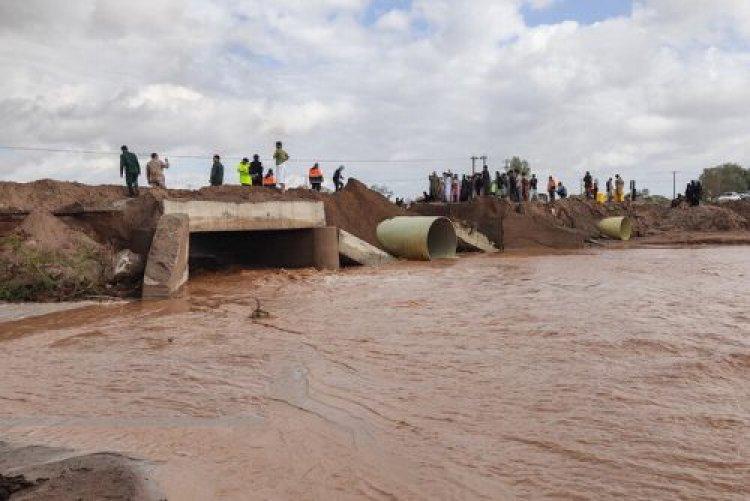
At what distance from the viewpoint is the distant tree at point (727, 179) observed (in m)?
62.3

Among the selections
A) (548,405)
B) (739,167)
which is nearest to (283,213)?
(548,405)

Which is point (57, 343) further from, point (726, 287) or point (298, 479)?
point (726, 287)

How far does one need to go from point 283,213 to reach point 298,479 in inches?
495

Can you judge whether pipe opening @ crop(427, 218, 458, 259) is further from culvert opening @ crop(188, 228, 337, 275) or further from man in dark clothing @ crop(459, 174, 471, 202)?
man in dark clothing @ crop(459, 174, 471, 202)

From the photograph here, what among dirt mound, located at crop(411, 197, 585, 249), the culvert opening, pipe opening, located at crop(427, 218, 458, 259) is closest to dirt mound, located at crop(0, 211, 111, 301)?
the culvert opening

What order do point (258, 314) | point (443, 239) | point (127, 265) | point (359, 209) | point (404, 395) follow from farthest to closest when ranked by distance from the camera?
point (359, 209) < point (443, 239) < point (127, 265) < point (258, 314) < point (404, 395)

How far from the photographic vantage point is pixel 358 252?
57.6 feet

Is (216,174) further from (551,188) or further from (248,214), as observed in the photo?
(551,188)

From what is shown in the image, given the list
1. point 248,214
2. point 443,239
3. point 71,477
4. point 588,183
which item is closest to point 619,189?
point 588,183

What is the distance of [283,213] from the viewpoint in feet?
51.8

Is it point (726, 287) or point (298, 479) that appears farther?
point (726, 287)

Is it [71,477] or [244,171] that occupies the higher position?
[244,171]

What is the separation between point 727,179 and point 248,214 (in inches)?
2402

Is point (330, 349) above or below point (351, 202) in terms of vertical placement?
below
